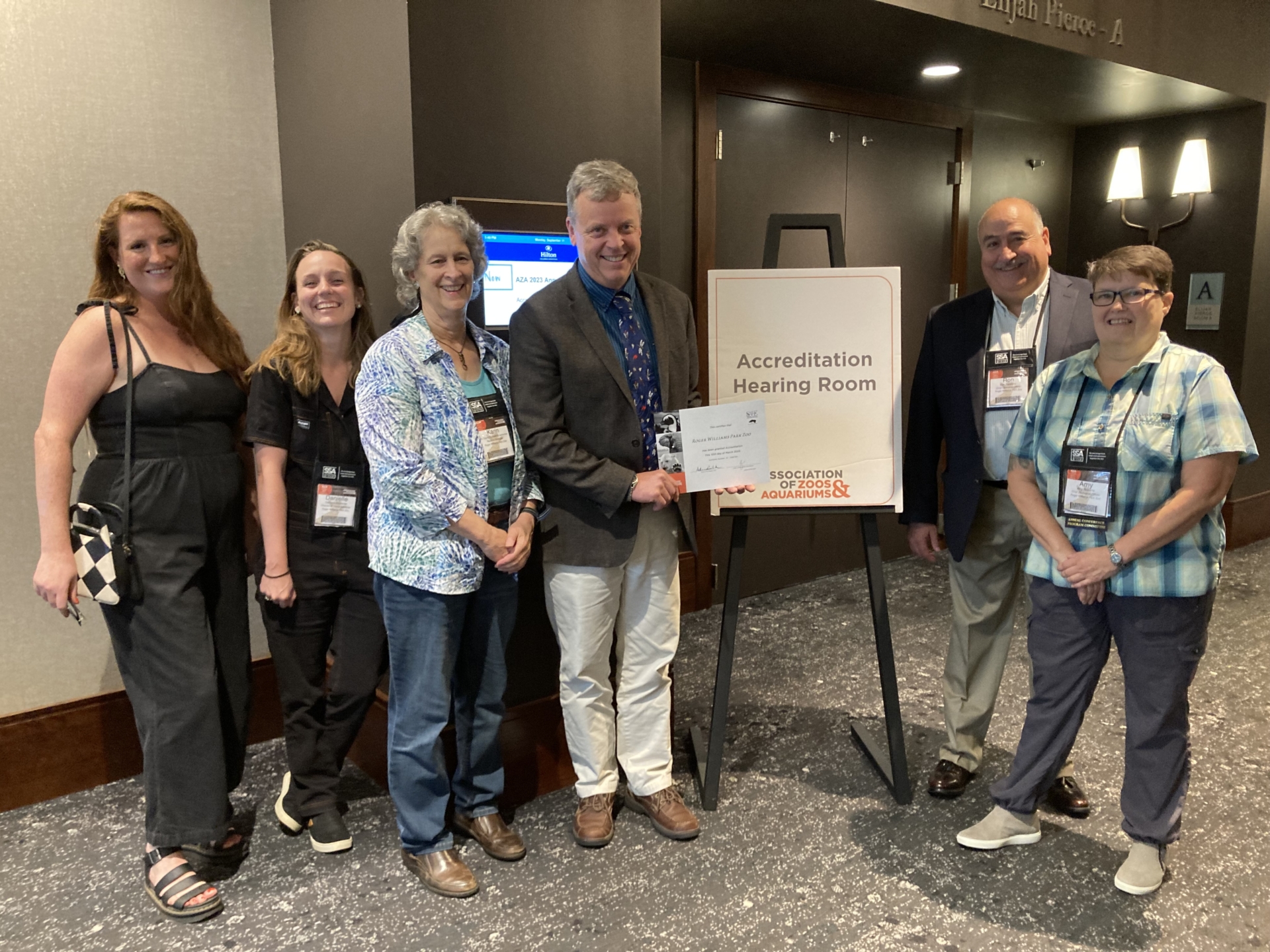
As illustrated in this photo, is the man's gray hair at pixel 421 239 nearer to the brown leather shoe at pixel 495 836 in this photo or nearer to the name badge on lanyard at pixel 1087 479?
the brown leather shoe at pixel 495 836

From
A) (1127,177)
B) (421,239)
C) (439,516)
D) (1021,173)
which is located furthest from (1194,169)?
(439,516)

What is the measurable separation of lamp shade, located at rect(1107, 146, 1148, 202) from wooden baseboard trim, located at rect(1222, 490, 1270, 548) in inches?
71.9

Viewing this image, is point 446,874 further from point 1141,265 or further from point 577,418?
point 1141,265

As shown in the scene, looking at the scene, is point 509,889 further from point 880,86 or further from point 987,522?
point 880,86

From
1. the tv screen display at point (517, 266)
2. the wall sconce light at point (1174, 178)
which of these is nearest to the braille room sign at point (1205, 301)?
the wall sconce light at point (1174, 178)

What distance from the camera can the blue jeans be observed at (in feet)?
6.93

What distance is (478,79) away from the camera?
7.73 ft

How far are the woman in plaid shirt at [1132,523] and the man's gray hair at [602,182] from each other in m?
1.07

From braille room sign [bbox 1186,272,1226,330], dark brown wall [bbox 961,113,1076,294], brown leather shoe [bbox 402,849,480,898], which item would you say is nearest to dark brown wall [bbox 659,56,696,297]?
dark brown wall [bbox 961,113,1076,294]

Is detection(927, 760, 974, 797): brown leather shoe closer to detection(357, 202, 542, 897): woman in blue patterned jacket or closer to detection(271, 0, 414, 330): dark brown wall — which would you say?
detection(357, 202, 542, 897): woman in blue patterned jacket

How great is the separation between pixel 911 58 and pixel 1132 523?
2660 mm

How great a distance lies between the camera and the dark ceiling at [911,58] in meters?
3.33

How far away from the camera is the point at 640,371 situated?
2277 millimetres

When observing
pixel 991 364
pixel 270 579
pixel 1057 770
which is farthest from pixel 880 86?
pixel 270 579
